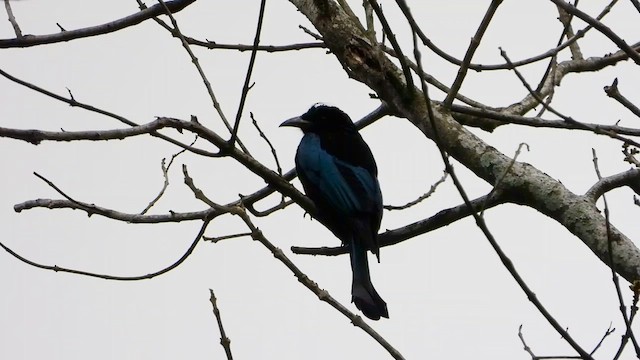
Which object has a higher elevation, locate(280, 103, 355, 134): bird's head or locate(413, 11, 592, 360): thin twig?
locate(280, 103, 355, 134): bird's head

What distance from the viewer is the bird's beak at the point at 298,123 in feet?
21.1

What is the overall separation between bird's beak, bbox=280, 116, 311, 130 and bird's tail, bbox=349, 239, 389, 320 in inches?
58.8

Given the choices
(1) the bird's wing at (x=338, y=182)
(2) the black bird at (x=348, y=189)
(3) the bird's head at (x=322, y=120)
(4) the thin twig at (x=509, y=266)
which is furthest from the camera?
(3) the bird's head at (x=322, y=120)

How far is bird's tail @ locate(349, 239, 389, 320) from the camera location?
4516 mm

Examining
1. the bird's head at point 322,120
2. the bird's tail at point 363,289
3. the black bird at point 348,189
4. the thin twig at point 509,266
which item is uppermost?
the bird's head at point 322,120

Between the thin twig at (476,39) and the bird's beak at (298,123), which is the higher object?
the bird's beak at (298,123)

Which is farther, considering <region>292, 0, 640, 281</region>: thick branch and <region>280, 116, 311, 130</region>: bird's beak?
<region>280, 116, 311, 130</region>: bird's beak

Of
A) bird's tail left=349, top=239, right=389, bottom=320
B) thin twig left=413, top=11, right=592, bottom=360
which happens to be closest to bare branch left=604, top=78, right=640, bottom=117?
thin twig left=413, top=11, right=592, bottom=360

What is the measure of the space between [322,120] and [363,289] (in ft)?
A: 6.28

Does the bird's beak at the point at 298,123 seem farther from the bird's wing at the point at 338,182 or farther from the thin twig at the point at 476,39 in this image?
the thin twig at the point at 476,39

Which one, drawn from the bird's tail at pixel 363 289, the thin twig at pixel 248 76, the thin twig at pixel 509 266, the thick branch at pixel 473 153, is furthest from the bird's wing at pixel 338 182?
the thin twig at pixel 509 266

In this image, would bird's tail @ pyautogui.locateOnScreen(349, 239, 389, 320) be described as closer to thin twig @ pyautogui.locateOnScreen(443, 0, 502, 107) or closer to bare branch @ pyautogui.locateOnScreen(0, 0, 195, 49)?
thin twig @ pyautogui.locateOnScreen(443, 0, 502, 107)

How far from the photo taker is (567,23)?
4.13 metres

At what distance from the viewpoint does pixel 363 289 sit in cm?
472
